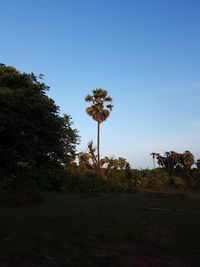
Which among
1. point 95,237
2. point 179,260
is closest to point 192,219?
point 95,237

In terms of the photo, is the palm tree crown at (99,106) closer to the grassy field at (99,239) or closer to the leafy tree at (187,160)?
the leafy tree at (187,160)

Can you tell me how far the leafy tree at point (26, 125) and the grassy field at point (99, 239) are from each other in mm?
6673

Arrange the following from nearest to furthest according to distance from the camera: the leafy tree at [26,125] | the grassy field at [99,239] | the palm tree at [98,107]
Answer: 1. the grassy field at [99,239]
2. the leafy tree at [26,125]
3. the palm tree at [98,107]

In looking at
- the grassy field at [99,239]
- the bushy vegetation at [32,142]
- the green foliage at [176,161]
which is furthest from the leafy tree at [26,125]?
the green foliage at [176,161]

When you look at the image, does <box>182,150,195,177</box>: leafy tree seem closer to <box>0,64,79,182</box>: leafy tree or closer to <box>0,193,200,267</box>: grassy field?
<box>0,64,79,182</box>: leafy tree

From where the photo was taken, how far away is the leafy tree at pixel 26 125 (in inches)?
717

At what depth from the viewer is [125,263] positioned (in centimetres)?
674

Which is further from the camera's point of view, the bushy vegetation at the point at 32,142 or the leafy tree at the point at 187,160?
the leafy tree at the point at 187,160

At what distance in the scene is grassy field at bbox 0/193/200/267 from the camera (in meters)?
6.89

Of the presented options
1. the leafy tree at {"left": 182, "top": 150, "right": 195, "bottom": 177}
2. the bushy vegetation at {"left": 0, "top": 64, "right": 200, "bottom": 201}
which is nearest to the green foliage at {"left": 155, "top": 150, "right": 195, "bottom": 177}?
the leafy tree at {"left": 182, "top": 150, "right": 195, "bottom": 177}

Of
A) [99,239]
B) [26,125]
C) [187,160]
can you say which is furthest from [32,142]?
[187,160]

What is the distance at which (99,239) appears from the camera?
8711mm

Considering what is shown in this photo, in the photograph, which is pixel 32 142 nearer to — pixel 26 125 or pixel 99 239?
pixel 26 125

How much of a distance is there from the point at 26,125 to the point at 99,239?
11.1m
